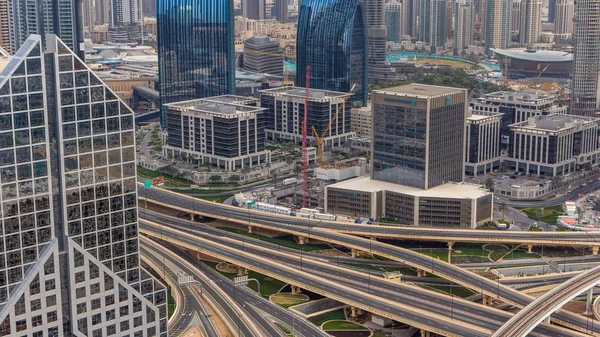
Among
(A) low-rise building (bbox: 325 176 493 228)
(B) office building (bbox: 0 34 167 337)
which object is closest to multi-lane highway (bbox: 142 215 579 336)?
(A) low-rise building (bbox: 325 176 493 228)

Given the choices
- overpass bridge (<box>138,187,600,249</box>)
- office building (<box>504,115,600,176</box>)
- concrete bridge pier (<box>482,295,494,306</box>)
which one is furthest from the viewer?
office building (<box>504,115,600,176</box>)

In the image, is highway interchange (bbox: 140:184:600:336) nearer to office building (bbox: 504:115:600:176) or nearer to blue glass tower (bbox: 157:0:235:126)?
office building (bbox: 504:115:600:176)

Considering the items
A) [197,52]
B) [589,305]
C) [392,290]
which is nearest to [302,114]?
[197,52]

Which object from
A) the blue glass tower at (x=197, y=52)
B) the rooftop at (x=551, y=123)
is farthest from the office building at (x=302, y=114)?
the rooftop at (x=551, y=123)

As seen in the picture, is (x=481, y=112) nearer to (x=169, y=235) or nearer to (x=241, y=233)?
(x=241, y=233)

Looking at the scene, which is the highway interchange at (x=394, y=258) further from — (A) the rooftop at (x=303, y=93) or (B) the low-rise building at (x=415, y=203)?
(A) the rooftop at (x=303, y=93)

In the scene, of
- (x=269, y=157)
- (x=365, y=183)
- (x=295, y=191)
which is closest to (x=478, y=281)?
(x=365, y=183)
